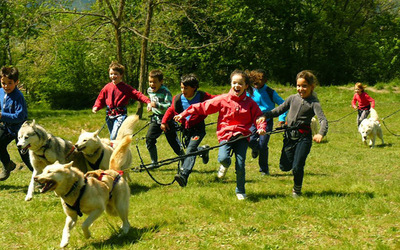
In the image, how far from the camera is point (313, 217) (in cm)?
580

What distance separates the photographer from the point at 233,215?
5914 millimetres

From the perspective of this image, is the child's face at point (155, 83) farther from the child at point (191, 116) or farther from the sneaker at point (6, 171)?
the sneaker at point (6, 171)

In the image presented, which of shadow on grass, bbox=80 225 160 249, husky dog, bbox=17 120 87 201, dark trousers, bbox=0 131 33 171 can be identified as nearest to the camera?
shadow on grass, bbox=80 225 160 249

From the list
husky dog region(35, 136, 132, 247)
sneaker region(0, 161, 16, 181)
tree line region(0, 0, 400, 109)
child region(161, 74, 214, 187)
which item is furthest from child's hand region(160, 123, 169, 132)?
tree line region(0, 0, 400, 109)

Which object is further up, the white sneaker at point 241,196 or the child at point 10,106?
the child at point 10,106

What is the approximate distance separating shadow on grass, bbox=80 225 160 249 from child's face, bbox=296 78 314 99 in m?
3.06

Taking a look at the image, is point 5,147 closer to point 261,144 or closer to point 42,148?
point 42,148

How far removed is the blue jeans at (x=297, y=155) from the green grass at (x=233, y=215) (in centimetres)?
42

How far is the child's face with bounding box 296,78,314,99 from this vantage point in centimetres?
652

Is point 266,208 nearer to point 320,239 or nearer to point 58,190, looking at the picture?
point 320,239

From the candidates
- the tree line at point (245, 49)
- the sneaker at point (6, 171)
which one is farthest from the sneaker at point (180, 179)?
the tree line at point (245, 49)

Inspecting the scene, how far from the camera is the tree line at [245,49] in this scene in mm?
28828

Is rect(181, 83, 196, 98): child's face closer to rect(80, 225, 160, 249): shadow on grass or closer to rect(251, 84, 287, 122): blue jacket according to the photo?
rect(251, 84, 287, 122): blue jacket

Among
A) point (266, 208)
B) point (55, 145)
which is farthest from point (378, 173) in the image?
point (55, 145)
